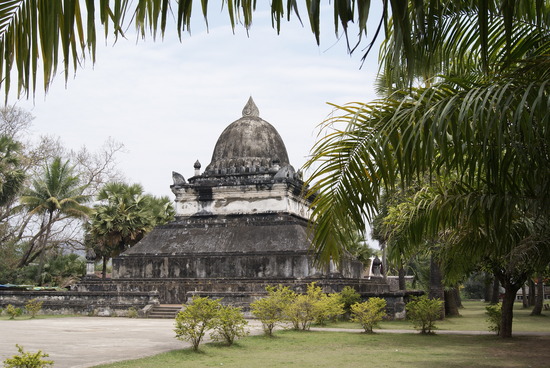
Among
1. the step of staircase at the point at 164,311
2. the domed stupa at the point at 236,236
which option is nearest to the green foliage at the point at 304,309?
the domed stupa at the point at 236,236

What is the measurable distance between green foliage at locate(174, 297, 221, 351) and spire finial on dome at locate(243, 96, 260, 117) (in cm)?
1929

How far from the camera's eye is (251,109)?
101 feet

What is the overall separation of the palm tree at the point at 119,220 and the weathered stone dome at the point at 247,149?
4348 mm

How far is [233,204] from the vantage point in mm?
27125

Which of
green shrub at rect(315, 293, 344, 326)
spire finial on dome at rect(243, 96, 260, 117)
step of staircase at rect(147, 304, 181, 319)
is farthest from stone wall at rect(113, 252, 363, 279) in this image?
spire finial on dome at rect(243, 96, 260, 117)

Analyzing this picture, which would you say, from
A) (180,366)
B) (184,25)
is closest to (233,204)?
(180,366)

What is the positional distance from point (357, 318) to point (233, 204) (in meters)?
12.4

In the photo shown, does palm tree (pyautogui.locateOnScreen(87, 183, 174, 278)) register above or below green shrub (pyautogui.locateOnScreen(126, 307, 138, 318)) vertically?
above

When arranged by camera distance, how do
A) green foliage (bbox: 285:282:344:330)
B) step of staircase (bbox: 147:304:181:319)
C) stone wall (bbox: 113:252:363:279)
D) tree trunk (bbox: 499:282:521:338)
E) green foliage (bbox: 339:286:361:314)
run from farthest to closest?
stone wall (bbox: 113:252:363:279) < step of staircase (bbox: 147:304:181:319) < green foliage (bbox: 339:286:361:314) < green foliage (bbox: 285:282:344:330) < tree trunk (bbox: 499:282:521:338)

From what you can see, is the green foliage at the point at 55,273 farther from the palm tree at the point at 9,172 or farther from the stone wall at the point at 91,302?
the stone wall at the point at 91,302

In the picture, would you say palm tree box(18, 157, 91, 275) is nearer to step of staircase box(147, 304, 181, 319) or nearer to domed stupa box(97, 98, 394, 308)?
domed stupa box(97, 98, 394, 308)

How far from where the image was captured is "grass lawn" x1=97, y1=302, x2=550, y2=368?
31.9 feet

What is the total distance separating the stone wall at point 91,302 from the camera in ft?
72.5

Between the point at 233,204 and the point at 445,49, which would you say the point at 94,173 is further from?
the point at 445,49
